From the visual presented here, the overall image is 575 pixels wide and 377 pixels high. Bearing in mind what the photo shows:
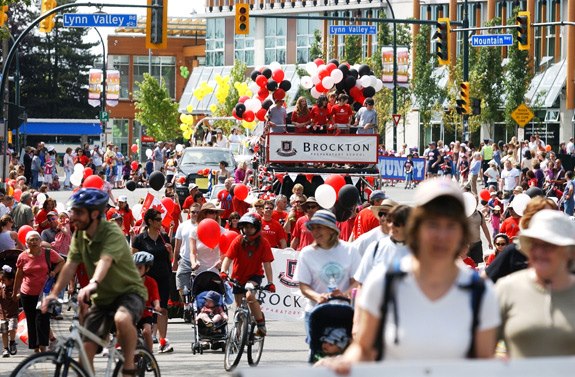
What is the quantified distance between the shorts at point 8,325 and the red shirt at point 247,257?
2921mm

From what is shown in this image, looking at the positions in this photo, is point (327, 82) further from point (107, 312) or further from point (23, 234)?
point (107, 312)

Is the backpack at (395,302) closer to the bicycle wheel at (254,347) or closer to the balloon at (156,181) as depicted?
the bicycle wheel at (254,347)

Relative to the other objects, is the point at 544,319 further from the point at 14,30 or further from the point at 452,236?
the point at 14,30

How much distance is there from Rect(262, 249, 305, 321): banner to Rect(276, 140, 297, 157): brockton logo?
12.2 m

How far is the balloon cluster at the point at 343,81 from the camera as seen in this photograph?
30.8m

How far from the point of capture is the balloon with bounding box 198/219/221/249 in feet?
53.8

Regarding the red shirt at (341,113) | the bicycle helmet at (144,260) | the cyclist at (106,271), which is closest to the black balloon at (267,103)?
the red shirt at (341,113)

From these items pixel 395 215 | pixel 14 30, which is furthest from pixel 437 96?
pixel 395 215

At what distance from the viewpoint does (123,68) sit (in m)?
128

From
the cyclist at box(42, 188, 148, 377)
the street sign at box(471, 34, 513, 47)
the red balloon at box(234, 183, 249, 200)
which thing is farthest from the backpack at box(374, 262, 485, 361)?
the street sign at box(471, 34, 513, 47)

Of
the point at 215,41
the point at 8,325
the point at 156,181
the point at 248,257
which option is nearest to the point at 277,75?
the point at 156,181

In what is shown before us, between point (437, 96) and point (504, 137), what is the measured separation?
7.62 metres

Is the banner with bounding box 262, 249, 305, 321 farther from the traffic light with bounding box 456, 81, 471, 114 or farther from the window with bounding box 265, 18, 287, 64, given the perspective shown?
the window with bounding box 265, 18, 287, 64

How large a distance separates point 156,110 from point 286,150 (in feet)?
242
